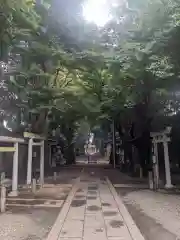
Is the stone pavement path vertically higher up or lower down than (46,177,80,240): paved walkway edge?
lower down

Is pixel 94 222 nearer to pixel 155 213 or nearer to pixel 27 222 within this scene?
pixel 27 222

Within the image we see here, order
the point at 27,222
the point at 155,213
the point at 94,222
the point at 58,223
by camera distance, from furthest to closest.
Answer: the point at 155,213
the point at 27,222
the point at 94,222
the point at 58,223

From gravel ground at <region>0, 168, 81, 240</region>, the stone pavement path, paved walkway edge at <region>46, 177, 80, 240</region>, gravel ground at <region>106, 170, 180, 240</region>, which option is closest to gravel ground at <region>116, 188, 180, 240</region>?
gravel ground at <region>106, 170, 180, 240</region>

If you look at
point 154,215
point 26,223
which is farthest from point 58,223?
point 154,215

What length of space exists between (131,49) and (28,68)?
19.6 ft

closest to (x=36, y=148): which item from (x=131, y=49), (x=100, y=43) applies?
(x=100, y=43)

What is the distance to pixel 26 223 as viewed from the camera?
7.05m

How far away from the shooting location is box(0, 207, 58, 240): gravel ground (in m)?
6.08

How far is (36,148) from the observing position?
17906 mm

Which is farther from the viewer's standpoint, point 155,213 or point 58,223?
point 155,213

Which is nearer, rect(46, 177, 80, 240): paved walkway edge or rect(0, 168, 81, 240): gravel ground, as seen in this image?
rect(46, 177, 80, 240): paved walkway edge

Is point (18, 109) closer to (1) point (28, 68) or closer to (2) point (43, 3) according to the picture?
(1) point (28, 68)

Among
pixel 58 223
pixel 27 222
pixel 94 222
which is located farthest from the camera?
pixel 27 222

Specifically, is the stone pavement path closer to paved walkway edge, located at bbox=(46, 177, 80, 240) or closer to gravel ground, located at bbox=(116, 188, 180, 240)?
paved walkway edge, located at bbox=(46, 177, 80, 240)
